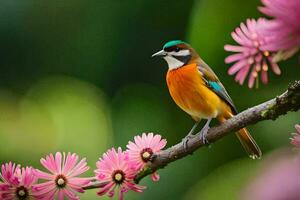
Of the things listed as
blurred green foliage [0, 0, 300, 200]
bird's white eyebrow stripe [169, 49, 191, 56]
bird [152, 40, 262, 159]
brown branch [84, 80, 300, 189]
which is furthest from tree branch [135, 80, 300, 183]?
blurred green foliage [0, 0, 300, 200]

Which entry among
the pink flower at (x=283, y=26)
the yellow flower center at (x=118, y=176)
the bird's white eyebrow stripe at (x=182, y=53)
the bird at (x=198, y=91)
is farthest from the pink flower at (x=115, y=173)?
the bird's white eyebrow stripe at (x=182, y=53)

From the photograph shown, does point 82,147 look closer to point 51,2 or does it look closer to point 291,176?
point 51,2

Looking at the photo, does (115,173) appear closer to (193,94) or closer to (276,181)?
(276,181)

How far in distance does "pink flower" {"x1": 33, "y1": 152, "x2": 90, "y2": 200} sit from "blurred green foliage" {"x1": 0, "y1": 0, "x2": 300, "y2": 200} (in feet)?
14.4

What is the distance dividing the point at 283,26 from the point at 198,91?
1278 millimetres

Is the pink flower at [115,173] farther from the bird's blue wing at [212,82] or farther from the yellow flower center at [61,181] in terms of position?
the bird's blue wing at [212,82]

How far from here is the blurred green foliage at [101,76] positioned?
5508 mm

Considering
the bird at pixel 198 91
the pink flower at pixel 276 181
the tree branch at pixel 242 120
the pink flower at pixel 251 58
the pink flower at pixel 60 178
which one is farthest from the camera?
the bird at pixel 198 91

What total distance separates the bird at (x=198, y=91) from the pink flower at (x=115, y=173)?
73cm

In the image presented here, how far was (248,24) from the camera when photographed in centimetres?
75

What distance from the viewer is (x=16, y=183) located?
99 cm

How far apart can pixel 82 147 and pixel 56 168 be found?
5521 mm

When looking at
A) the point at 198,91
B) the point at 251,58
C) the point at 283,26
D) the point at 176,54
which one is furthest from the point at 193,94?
the point at 283,26

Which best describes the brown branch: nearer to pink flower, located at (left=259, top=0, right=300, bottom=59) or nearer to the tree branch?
the tree branch
